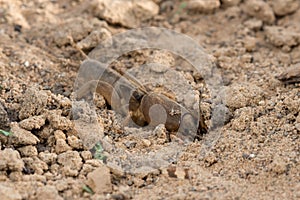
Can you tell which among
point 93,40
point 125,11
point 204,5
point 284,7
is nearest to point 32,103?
point 93,40

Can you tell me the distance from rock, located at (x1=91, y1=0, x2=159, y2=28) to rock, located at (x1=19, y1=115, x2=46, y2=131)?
1.06 metres

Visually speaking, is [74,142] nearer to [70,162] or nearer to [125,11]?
[70,162]

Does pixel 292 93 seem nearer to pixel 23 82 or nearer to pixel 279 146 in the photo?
pixel 279 146

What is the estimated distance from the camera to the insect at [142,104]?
2598mm

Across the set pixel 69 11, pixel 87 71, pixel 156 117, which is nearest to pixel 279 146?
pixel 156 117

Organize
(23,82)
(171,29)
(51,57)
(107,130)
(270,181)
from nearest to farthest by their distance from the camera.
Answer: (270,181)
(107,130)
(23,82)
(51,57)
(171,29)

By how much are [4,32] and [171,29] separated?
0.99 m

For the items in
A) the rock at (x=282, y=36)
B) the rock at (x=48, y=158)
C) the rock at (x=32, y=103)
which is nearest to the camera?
the rock at (x=48, y=158)

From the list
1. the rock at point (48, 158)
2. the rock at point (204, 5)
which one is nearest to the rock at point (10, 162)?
the rock at point (48, 158)

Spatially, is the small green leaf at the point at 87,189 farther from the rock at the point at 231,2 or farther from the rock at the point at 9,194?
the rock at the point at 231,2

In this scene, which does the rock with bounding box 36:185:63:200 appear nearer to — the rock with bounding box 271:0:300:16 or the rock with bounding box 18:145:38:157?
the rock with bounding box 18:145:38:157

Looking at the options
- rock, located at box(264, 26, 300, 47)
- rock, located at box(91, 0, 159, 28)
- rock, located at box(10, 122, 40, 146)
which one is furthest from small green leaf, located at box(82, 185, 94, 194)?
rock, located at box(264, 26, 300, 47)

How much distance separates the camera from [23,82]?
280 centimetres

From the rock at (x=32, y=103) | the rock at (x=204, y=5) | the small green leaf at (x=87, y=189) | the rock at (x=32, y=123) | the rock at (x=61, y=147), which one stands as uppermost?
the rock at (x=204, y=5)
